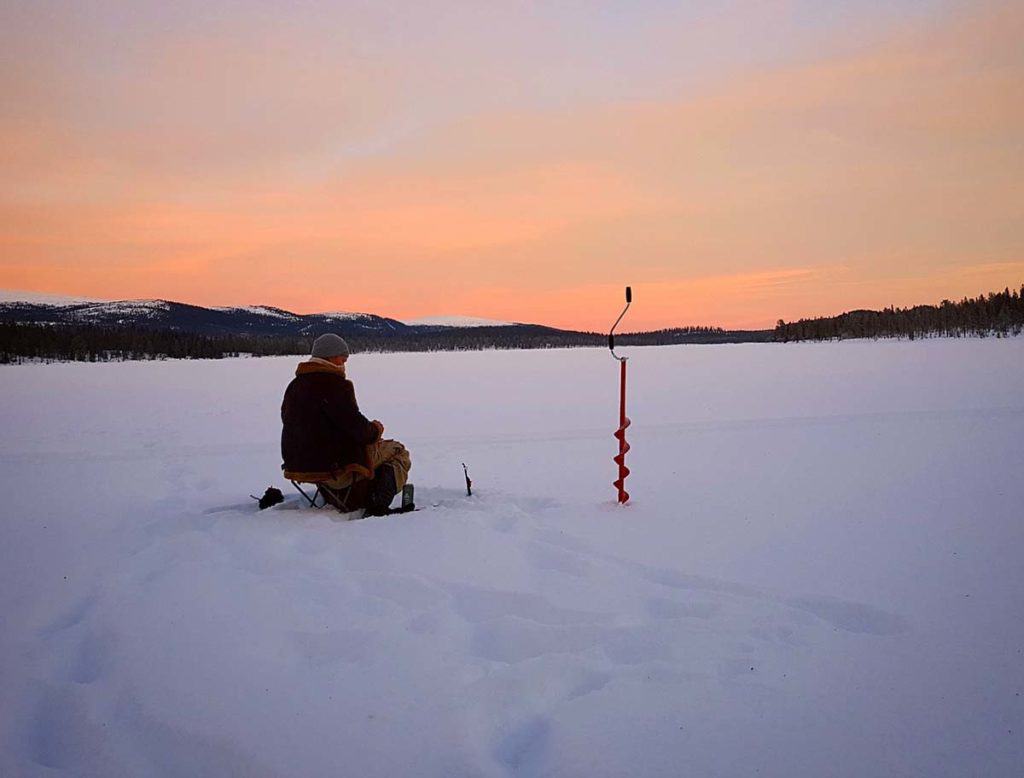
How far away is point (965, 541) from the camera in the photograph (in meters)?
4.47

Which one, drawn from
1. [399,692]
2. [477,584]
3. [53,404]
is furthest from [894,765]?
[53,404]

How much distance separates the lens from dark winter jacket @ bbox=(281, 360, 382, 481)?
5.01 m

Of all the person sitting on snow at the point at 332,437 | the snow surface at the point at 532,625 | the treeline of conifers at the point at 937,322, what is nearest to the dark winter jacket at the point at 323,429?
the person sitting on snow at the point at 332,437

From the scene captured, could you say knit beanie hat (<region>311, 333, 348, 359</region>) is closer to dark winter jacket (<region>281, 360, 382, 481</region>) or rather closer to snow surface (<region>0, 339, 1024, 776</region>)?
dark winter jacket (<region>281, 360, 382, 481</region>)

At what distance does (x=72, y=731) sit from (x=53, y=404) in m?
15.9

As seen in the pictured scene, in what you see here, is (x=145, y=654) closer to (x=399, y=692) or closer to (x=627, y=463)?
(x=399, y=692)


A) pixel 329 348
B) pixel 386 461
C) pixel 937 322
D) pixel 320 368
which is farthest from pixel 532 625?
pixel 937 322

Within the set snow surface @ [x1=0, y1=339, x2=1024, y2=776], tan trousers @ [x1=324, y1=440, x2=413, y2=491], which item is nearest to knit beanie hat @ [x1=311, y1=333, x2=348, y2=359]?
tan trousers @ [x1=324, y1=440, x2=413, y2=491]

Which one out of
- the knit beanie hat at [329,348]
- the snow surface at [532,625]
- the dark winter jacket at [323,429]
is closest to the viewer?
the snow surface at [532,625]

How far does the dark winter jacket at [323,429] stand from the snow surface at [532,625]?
44 cm

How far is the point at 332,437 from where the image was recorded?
16.5ft

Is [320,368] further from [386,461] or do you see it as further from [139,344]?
[139,344]

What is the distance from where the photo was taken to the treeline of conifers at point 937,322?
169 feet

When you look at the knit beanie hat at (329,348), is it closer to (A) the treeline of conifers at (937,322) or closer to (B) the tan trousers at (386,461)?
(B) the tan trousers at (386,461)
